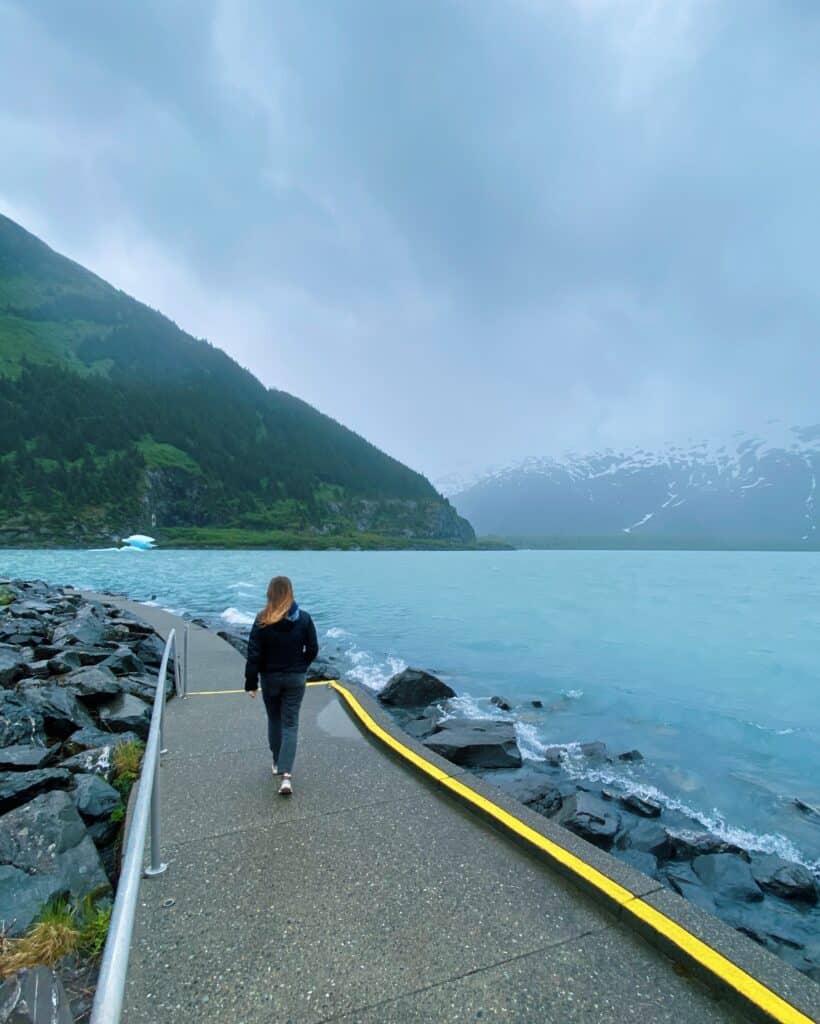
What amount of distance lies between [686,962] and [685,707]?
1457cm

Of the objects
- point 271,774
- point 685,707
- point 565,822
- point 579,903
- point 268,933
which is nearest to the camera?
point 268,933

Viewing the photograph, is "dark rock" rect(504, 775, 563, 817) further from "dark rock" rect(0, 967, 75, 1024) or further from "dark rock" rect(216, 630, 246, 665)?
"dark rock" rect(216, 630, 246, 665)

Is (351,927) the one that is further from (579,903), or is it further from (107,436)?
(107,436)

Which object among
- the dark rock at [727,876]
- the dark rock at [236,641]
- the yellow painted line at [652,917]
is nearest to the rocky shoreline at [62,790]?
the yellow painted line at [652,917]

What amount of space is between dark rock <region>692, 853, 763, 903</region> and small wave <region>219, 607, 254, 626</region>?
68.7 ft

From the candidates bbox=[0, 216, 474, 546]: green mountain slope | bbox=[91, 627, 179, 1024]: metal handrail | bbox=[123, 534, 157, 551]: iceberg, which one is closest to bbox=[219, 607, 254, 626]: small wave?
bbox=[91, 627, 179, 1024]: metal handrail

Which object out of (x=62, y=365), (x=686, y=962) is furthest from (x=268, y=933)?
(x=62, y=365)

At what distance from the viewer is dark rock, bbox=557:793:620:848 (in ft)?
24.3

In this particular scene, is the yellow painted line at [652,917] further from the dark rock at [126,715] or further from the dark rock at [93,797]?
the dark rock at [126,715]

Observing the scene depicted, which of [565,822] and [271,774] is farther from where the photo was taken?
[565,822]

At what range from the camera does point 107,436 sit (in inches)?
6383

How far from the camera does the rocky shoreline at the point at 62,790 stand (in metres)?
3.57

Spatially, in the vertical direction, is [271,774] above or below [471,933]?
below

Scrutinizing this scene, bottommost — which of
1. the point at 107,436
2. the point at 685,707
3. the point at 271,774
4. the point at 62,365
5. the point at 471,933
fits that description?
the point at 685,707
